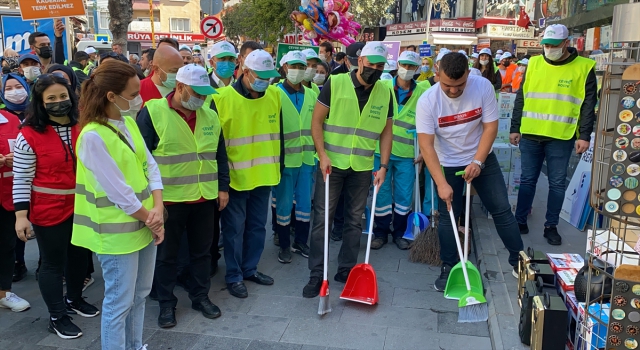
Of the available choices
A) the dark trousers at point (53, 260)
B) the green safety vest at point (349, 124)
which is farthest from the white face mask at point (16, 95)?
the green safety vest at point (349, 124)

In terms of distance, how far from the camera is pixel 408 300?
471 centimetres

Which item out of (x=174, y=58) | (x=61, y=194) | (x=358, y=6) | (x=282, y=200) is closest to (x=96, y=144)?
(x=61, y=194)

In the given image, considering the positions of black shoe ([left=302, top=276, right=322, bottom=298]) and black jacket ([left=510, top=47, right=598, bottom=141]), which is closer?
black shoe ([left=302, top=276, right=322, bottom=298])

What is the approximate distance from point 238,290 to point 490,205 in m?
2.29

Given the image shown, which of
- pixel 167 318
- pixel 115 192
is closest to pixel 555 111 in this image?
pixel 167 318

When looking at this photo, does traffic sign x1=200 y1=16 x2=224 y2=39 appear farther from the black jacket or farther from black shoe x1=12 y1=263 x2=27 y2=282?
the black jacket

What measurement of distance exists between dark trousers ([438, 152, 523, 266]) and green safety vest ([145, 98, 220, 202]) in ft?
6.39

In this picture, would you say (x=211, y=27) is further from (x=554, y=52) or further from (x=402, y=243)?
(x=554, y=52)

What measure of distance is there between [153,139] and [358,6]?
31454mm

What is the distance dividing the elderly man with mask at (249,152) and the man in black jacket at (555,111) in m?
2.62

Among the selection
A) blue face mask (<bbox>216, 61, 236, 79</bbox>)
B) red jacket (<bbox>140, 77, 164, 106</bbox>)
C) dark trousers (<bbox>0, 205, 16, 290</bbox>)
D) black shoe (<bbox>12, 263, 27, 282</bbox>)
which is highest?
blue face mask (<bbox>216, 61, 236, 79</bbox>)

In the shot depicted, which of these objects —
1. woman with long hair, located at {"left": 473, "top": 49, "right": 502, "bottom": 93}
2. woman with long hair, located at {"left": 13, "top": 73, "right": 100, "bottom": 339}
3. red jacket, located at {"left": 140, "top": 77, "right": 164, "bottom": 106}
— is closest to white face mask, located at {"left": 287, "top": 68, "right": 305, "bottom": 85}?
red jacket, located at {"left": 140, "top": 77, "right": 164, "bottom": 106}

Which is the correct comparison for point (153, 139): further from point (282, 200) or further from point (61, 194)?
point (282, 200)

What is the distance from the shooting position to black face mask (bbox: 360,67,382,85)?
461 cm
